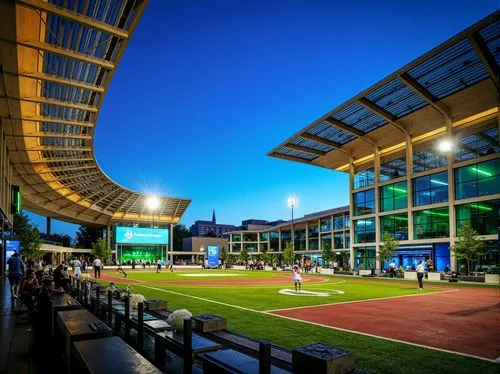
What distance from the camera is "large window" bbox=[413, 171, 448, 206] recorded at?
44.2 metres

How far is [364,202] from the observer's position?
184ft

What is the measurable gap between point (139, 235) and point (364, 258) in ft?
171

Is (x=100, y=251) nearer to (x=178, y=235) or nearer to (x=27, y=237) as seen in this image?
(x=27, y=237)

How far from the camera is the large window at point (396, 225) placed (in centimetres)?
4916

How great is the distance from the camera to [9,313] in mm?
13477

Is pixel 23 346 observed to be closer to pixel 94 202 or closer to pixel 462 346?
pixel 462 346

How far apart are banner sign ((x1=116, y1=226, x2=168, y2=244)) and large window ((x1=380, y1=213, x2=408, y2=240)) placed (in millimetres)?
53858

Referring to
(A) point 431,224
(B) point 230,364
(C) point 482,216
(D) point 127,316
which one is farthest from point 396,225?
(B) point 230,364

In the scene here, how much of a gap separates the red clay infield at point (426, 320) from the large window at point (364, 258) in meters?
36.1

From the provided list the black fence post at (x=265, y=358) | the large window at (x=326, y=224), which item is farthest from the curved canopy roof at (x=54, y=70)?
the large window at (x=326, y=224)

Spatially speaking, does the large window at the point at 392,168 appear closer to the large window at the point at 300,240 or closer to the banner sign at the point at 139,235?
the large window at the point at 300,240

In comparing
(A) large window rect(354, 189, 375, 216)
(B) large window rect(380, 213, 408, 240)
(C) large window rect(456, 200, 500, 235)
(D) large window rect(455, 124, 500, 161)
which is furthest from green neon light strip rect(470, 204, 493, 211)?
(A) large window rect(354, 189, 375, 216)

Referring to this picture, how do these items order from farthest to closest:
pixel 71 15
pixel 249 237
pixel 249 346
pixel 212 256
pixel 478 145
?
pixel 249 237
pixel 212 256
pixel 478 145
pixel 71 15
pixel 249 346

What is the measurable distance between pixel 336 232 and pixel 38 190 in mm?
54510
